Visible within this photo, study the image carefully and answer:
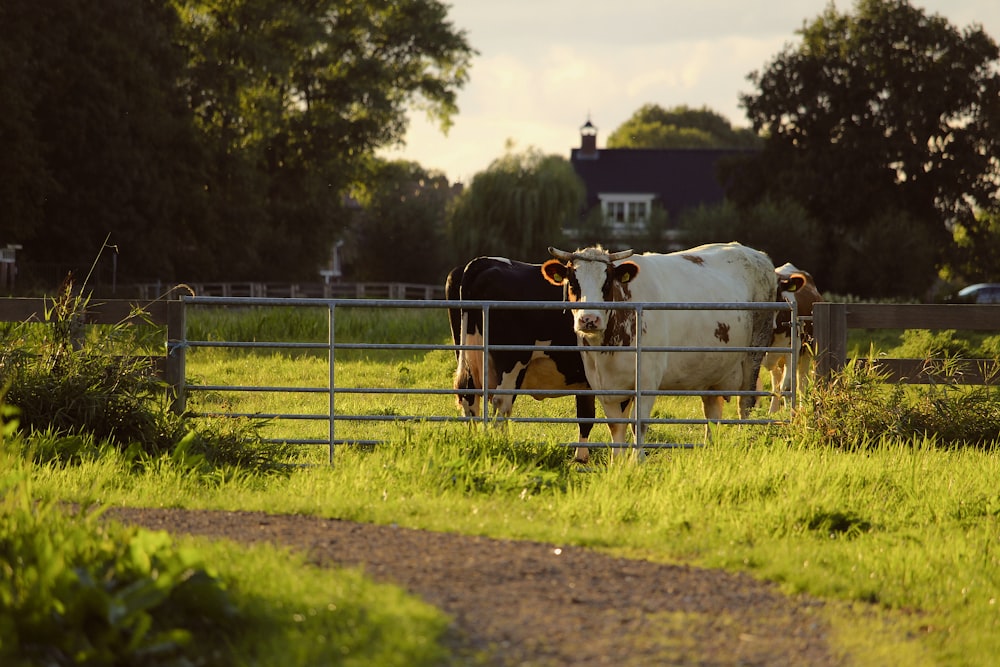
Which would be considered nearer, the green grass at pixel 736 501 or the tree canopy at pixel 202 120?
the green grass at pixel 736 501

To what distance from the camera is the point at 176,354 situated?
10.0 metres

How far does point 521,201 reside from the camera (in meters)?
53.6

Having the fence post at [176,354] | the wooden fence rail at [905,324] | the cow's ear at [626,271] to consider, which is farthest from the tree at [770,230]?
the fence post at [176,354]

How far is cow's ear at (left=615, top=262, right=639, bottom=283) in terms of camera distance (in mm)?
10693

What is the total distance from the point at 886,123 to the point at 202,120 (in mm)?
26920

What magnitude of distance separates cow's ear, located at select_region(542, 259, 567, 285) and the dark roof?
61764 millimetres

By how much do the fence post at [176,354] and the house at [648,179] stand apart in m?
62.4

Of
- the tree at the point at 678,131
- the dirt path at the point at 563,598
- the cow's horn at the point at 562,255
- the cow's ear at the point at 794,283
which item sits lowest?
the dirt path at the point at 563,598

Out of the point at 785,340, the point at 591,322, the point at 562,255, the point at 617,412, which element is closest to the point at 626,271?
the point at 562,255

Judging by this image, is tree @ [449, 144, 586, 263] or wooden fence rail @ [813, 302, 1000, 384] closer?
wooden fence rail @ [813, 302, 1000, 384]

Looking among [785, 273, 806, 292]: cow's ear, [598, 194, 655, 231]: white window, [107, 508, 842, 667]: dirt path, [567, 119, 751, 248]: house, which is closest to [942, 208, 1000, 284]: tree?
[567, 119, 751, 248]: house

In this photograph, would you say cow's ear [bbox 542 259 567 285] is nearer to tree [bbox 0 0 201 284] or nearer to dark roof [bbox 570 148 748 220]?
tree [bbox 0 0 201 284]

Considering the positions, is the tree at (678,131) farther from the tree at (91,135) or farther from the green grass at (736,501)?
the green grass at (736,501)

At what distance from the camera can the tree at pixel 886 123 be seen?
169 ft
